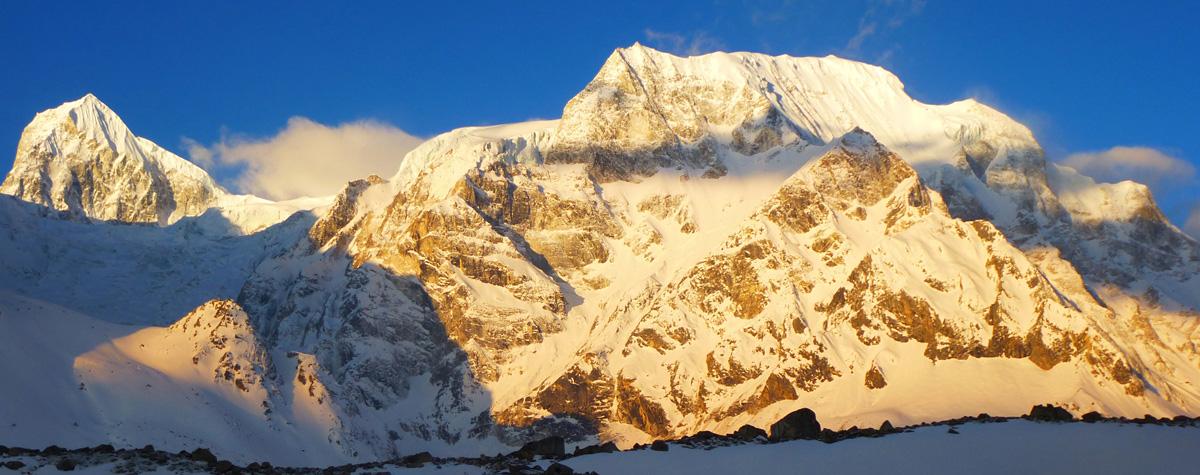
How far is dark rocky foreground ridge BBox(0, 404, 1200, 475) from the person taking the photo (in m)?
42.4

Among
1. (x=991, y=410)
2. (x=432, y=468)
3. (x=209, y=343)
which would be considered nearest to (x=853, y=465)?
(x=432, y=468)

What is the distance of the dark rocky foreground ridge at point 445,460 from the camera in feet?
139

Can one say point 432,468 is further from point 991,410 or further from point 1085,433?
point 991,410

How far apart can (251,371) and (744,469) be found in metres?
110

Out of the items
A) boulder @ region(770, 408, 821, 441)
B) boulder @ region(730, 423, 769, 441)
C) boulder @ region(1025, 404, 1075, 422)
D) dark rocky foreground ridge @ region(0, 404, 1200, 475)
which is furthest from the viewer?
boulder @ region(1025, 404, 1075, 422)

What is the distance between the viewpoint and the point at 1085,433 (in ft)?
168

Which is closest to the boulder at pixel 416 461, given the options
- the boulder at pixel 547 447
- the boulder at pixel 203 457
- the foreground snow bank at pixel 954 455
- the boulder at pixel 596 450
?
the boulder at pixel 547 447

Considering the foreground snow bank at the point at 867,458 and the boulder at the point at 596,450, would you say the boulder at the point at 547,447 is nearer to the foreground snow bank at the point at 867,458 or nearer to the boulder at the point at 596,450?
the boulder at the point at 596,450

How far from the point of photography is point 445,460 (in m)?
51.3

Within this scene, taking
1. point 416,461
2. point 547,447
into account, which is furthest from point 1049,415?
point 416,461

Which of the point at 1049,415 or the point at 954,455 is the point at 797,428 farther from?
the point at 1049,415

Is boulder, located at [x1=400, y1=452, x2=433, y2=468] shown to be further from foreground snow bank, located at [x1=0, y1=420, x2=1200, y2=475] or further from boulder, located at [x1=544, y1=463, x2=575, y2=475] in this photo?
boulder, located at [x1=544, y1=463, x2=575, y2=475]

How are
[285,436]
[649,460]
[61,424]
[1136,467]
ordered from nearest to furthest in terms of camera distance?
1. [1136,467]
2. [649,460]
3. [61,424]
4. [285,436]

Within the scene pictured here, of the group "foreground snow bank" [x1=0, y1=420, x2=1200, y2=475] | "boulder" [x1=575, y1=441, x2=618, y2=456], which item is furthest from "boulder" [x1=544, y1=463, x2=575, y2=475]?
"boulder" [x1=575, y1=441, x2=618, y2=456]
